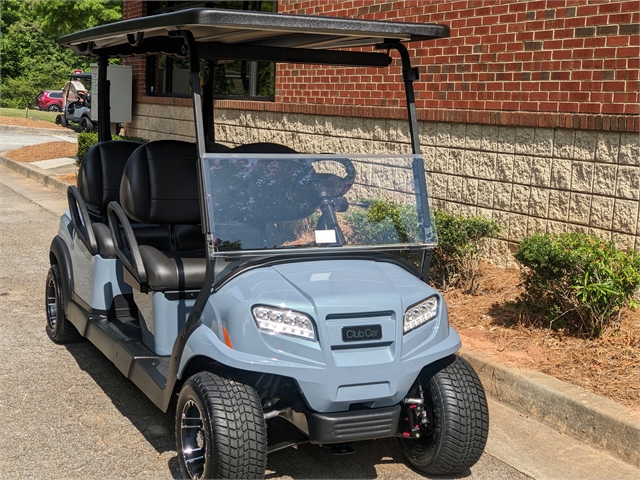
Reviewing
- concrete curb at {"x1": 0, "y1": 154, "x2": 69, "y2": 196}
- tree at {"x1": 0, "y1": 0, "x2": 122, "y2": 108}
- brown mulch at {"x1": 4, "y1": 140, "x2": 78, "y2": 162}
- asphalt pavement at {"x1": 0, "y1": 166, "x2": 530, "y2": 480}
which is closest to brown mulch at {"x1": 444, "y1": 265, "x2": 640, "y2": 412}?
asphalt pavement at {"x1": 0, "y1": 166, "x2": 530, "y2": 480}

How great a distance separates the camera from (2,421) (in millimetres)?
4461

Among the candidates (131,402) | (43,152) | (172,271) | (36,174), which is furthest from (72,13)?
(172,271)

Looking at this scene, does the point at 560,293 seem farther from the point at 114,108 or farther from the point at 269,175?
the point at 114,108

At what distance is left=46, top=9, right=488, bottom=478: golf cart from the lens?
11.5ft

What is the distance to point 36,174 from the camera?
49.3ft

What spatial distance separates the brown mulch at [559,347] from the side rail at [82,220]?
2476mm

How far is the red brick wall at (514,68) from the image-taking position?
6.31 meters

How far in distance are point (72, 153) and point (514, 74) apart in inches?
509

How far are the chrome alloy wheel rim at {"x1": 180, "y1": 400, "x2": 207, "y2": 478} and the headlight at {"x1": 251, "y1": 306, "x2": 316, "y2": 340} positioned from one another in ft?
1.72

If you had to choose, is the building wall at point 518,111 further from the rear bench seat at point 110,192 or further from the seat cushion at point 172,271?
the seat cushion at point 172,271

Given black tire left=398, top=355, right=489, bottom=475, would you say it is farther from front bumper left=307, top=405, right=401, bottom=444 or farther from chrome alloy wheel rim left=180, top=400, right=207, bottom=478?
chrome alloy wheel rim left=180, top=400, right=207, bottom=478

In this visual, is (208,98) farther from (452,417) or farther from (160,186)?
(452,417)

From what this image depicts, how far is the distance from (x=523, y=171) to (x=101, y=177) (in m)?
3.50

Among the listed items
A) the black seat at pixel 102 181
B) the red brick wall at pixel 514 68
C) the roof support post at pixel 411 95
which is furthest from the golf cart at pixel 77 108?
the roof support post at pixel 411 95
